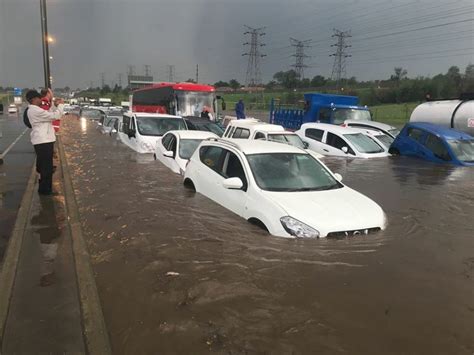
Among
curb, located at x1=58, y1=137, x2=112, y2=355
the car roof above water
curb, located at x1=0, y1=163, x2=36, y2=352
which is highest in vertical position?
the car roof above water

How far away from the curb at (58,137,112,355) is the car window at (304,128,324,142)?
1066 cm

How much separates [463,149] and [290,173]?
30.2 ft

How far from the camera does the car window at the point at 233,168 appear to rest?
6728mm

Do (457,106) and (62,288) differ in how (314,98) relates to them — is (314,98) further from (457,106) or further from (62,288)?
(62,288)

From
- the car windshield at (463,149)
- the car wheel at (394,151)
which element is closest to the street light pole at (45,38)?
the car wheel at (394,151)

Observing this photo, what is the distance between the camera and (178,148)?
1134cm

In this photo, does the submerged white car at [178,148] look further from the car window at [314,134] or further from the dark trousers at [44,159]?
the car window at [314,134]

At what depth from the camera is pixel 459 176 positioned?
461 inches

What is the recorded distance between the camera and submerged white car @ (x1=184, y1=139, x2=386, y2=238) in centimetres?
562

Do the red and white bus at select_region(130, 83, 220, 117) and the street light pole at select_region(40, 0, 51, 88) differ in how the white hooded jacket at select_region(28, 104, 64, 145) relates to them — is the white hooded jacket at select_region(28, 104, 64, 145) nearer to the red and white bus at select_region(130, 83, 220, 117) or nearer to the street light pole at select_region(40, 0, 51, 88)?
the street light pole at select_region(40, 0, 51, 88)

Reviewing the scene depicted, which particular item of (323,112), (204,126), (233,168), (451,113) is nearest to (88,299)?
(233,168)

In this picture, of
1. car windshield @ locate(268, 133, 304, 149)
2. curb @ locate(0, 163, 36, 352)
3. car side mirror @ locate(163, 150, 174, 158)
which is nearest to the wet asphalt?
curb @ locate(0, 163, 36, 352)

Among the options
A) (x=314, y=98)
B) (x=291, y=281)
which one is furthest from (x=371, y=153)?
(x=291, y=281)

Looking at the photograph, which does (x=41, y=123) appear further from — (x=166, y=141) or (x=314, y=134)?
(x=314, y=134)
